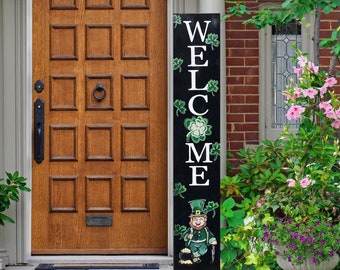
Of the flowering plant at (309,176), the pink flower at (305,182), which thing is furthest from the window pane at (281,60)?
the pink flower at (305,182)

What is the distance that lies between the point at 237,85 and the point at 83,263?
196 centimetres

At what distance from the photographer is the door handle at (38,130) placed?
8.55 metres

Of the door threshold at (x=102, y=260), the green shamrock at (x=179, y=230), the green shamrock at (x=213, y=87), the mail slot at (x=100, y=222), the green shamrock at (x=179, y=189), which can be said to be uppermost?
the green shamrock at (x=213, y=87)

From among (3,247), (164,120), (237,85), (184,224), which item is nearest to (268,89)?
(237,85)

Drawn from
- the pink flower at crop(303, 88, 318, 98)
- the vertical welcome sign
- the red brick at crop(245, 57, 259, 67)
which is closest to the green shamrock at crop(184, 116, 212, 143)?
the vertical welcome sign

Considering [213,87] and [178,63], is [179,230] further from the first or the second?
[178,63]

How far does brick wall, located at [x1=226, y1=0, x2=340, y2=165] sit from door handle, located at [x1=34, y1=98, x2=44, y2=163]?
1561 millimetres

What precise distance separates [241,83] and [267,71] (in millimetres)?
251

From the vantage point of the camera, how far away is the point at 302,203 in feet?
24.8

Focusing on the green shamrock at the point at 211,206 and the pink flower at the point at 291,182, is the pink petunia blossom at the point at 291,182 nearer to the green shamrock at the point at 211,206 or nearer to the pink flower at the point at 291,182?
the pink flower at the point at 291,182

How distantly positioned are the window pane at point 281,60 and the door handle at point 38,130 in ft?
6.45

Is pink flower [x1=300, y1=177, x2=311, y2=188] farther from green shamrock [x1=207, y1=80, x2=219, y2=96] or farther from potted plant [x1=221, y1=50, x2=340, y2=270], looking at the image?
green shamrock [x1=207, y1=80, x2=219, y2=96]

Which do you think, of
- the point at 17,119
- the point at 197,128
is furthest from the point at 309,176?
the point at 17,119

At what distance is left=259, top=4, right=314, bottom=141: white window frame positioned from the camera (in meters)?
8.64
